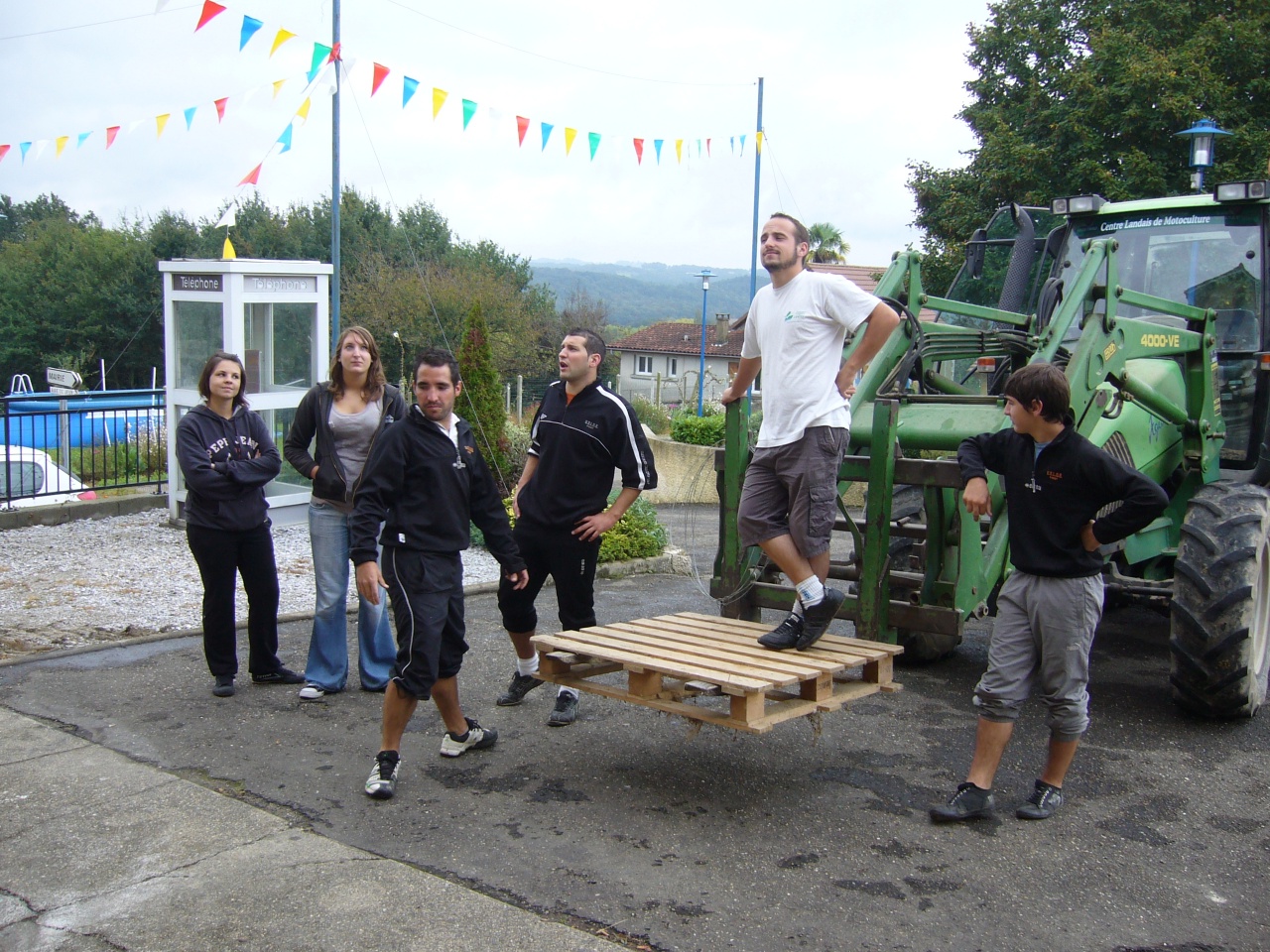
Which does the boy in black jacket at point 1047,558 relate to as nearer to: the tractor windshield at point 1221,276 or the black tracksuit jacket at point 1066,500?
the black tracksuit jacket at point 1066,500

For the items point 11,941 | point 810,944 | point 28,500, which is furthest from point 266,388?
point 810,944

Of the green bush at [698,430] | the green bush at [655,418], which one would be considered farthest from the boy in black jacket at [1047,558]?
the green bush at [655,418]

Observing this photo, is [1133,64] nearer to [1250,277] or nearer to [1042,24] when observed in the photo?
[1042,24]

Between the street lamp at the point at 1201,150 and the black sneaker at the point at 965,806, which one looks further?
the street lamp at the point at 1201,150

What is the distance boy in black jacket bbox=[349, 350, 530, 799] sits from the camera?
461 cm

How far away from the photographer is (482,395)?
1173 centimetres

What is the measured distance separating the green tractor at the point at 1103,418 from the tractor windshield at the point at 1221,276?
0.01 metres

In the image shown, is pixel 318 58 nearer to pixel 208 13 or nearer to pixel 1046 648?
pixel 208 13

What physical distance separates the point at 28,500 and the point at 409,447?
799cm

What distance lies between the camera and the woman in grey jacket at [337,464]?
585 centimetres

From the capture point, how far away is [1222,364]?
6.91 metres

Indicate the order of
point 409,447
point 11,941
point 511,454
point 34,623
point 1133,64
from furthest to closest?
point 1133,64, point 511,454, point 34,623, point 409,447, point 11,941

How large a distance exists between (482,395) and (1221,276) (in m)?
7.01

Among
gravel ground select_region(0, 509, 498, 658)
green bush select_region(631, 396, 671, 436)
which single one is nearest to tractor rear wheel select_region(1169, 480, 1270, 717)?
gravel ground select_region(0, 509, 498, 658)
